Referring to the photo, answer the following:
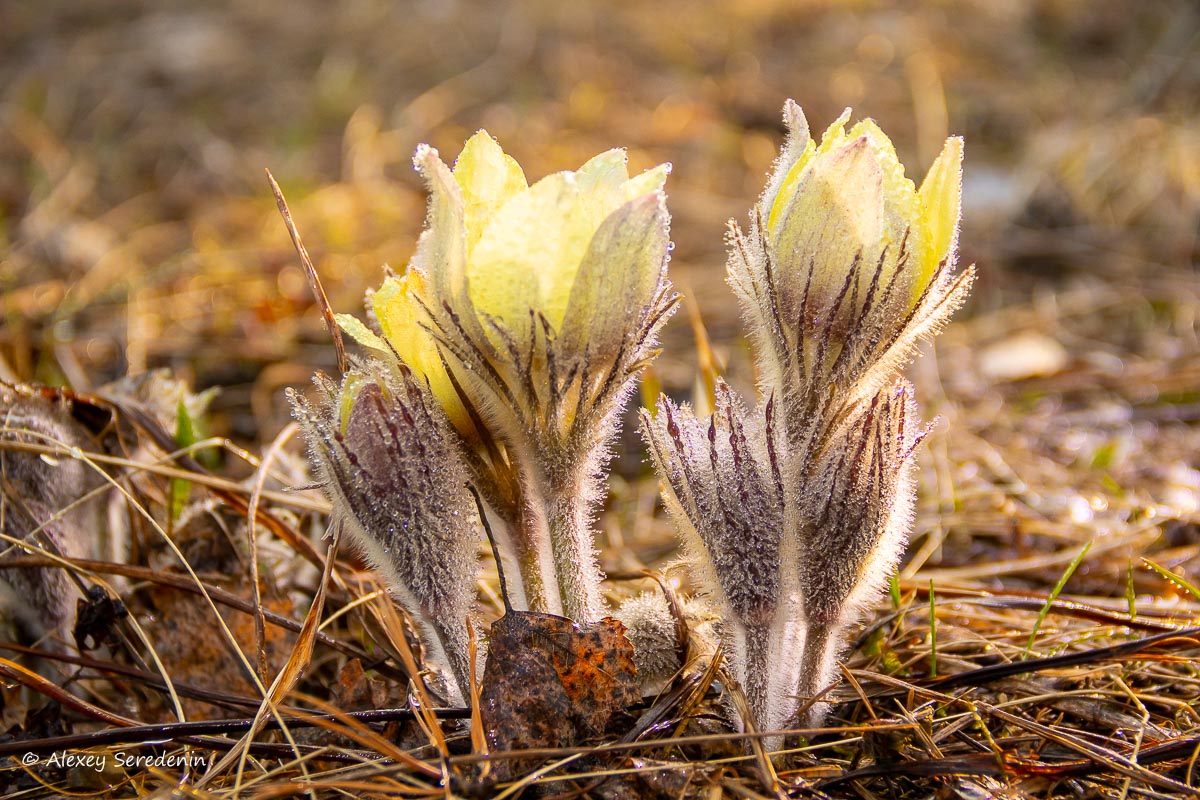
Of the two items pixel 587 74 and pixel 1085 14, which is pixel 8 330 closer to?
pixel 587 74

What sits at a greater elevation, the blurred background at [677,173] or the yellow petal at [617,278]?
the blurred background at [677,173]

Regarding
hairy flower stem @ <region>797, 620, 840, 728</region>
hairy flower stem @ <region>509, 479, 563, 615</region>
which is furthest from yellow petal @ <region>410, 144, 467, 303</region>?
hairy flower stem @ <region>797, 620, 840, 728</region>

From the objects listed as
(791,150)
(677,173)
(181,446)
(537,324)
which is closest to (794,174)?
(791,150)

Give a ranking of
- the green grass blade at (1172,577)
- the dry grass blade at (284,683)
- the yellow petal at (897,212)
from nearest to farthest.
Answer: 1. the yellow petal at (897,212)
2. the dry grass blade at (284,683)
3. the green grass blade at (1172,577)

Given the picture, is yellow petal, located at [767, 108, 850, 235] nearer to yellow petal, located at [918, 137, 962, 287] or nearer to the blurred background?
yellow petal, located at [918, 137, 962, 287]

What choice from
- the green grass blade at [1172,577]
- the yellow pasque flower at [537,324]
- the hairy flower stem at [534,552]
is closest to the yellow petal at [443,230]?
the yellow pasque flower at [537,324]

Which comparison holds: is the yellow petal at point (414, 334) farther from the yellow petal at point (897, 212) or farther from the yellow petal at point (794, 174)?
the yellow petal at point (897, 212)
